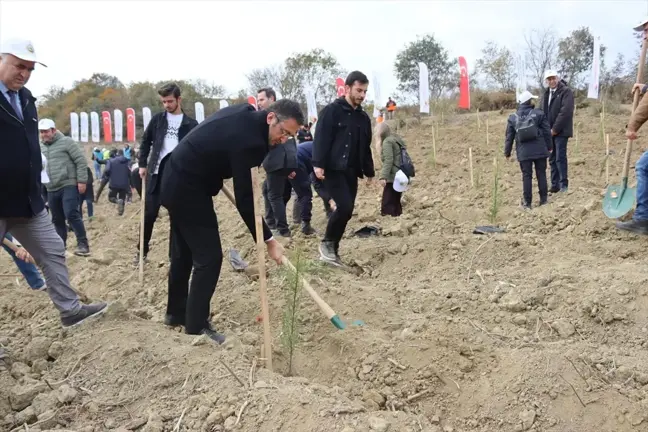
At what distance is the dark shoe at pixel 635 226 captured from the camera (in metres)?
5.26

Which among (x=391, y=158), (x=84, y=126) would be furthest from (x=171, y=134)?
(x=84, y=126)

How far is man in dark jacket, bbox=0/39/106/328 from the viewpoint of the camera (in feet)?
10.7

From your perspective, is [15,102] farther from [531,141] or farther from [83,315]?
[531,141]

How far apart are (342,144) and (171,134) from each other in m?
1.68

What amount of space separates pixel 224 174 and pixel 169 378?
1.30 metres

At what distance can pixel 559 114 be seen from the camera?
8.02 meters

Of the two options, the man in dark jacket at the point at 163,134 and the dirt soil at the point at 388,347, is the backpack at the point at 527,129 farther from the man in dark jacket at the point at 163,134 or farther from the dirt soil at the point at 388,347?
the man in dark jacket at the point at 163,134

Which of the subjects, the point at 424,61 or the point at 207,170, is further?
the point at 424,61

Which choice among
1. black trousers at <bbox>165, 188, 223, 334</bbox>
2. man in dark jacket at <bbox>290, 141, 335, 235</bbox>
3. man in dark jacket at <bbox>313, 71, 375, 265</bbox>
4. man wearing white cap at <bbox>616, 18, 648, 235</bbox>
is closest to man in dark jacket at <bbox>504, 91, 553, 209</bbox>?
man wearing white cap at <bbox>616, 18, 648, 235</bbox>

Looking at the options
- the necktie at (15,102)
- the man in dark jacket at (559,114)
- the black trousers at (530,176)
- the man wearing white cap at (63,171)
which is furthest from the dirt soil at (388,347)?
the man in dark jacket at (559,114)

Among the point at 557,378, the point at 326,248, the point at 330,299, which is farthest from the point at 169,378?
the point at 326,248

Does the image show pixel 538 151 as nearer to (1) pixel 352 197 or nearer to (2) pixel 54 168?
(1) pixel 352 197

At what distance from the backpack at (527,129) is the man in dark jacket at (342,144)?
3098 mm

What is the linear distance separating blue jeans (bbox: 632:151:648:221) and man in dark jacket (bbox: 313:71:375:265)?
2585 mm
